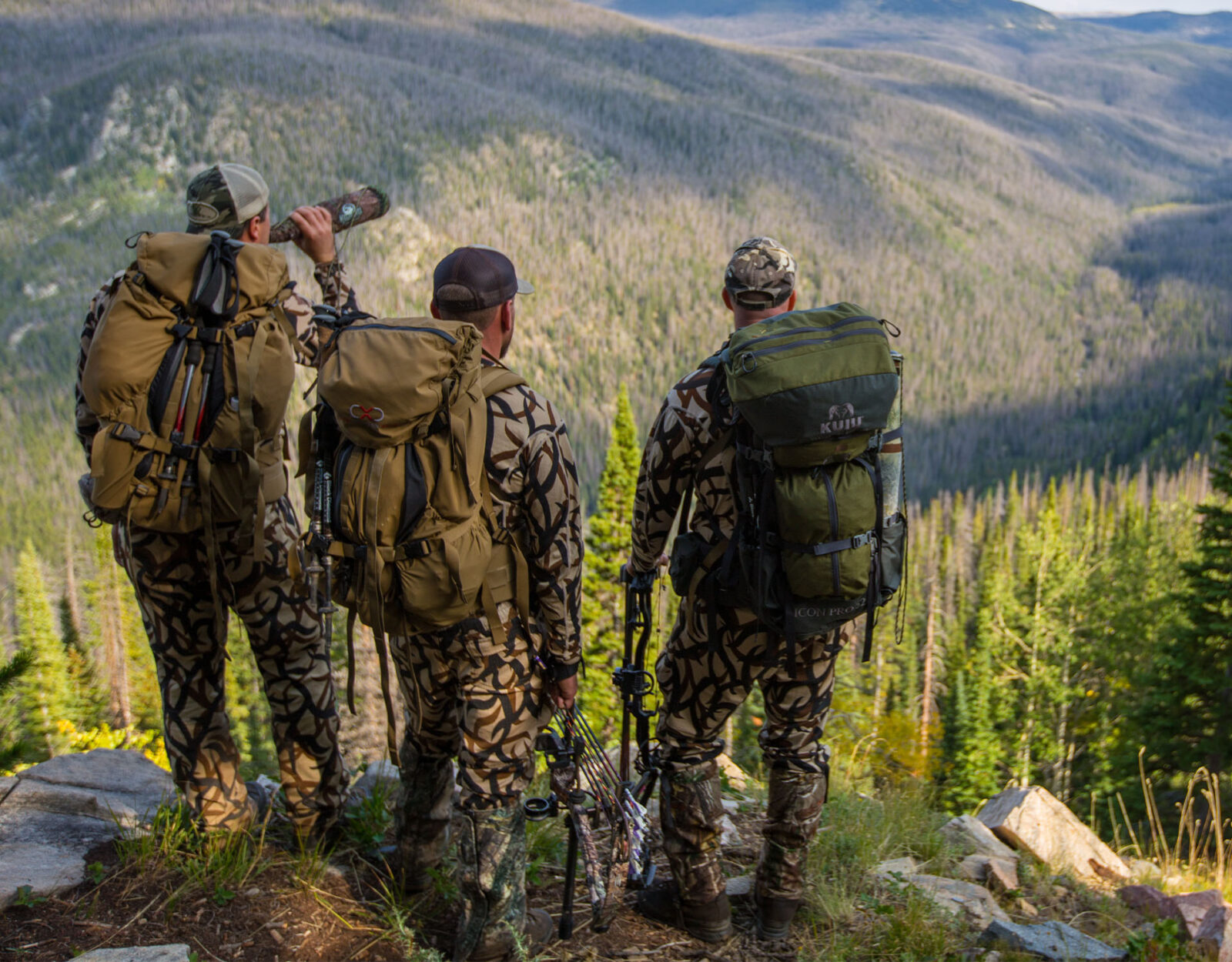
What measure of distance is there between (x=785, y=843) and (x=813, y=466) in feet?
5.84

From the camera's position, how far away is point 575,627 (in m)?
3.56

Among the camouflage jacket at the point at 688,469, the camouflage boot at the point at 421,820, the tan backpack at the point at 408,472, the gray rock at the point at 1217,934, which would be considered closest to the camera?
the tan backpack at the point at 408,472

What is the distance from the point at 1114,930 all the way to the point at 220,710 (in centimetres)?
450

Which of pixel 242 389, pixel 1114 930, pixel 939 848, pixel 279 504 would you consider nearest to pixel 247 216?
pixel 242 389

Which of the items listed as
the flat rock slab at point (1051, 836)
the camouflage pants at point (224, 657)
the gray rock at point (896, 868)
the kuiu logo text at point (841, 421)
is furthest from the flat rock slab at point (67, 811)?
the flat rock slab at point (1051, 836)

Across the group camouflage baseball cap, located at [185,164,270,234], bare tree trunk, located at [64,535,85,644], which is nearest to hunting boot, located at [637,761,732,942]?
camouflage baseball cap, located at [185,164,270,234]

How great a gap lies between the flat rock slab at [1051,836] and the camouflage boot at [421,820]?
380 centimetres

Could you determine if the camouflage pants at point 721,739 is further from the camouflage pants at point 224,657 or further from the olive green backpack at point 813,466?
the camouflage pants at point 224,657

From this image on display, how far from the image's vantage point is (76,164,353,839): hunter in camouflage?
12.5 feet

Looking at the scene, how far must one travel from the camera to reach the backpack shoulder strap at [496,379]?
3330 millimetres

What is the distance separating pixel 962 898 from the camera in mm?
4770

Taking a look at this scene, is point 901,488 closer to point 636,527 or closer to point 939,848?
point 636,527

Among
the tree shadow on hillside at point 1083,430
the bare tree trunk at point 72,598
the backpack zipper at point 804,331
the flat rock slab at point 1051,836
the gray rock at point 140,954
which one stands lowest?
the tree shadow on hillside at point 1083,430

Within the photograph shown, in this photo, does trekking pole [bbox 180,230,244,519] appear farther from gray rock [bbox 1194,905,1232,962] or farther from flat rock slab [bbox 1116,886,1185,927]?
flat rock slab [bbox 1116,886,1185,927]
